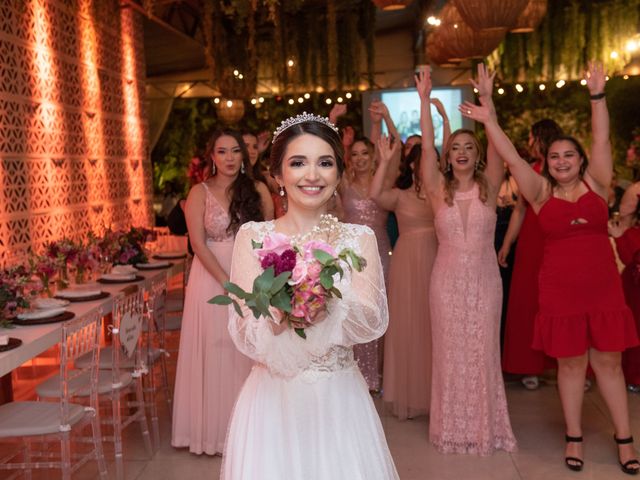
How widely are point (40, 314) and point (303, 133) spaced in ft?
8.78

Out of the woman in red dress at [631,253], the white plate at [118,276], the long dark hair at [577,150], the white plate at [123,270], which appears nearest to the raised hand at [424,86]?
the long dark hair at [577,150]

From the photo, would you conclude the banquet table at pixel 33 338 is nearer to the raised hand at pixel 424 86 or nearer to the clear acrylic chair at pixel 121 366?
the clear acrylic chair at pixel 121 366

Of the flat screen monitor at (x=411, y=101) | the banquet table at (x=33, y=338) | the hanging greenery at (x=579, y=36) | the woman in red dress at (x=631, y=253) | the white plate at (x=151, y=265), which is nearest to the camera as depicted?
the banquet table at (x=33, y=338)

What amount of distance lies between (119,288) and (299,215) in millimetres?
3646

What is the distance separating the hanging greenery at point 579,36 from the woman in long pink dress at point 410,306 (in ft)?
27.1

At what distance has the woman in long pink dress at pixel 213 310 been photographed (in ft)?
15.9

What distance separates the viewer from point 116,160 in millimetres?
8820

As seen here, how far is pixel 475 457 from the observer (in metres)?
4.74

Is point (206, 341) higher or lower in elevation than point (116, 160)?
lower

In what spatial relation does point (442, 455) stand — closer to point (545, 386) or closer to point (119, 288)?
point (545, 386)

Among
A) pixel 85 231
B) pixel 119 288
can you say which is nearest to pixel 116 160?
pixel 85 231

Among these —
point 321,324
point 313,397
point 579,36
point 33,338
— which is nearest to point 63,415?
point 33,338

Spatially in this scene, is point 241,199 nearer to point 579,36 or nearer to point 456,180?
point 456,180

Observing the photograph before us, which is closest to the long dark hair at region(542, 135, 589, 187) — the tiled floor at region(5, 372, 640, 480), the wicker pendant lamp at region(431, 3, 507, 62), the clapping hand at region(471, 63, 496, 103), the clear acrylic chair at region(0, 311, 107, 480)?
the clapping hand at region(471, 63, 496, 103)
